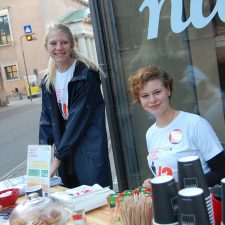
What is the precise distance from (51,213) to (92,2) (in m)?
2.19

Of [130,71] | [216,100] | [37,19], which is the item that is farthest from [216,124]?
[37,19]

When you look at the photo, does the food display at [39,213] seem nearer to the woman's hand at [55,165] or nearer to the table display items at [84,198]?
the table display items at [84,198]

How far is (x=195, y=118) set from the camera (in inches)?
84.6

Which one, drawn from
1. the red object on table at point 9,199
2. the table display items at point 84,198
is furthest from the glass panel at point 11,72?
the table display items at point 84,198

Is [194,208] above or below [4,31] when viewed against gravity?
below

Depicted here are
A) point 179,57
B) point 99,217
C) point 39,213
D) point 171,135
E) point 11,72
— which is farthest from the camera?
point 11,72

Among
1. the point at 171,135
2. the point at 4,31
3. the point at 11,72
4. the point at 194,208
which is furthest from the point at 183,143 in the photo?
the point at 4,31

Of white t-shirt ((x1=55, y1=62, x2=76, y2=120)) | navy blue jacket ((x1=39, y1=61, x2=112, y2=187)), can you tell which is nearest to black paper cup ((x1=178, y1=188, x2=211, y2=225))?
navy blue jacket ((x1=39, y1=61, x2=112, y2=187))

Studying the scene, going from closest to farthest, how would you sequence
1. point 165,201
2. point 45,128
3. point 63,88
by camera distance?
point 165,201
point 63,88
point 45,128

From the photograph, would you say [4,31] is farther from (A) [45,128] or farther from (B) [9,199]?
(B) [9,199]

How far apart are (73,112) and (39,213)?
3.46 ft

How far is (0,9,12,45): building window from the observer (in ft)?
125

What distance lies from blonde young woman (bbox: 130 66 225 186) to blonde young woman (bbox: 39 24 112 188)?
627 millimetres

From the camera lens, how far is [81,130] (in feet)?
9.20
